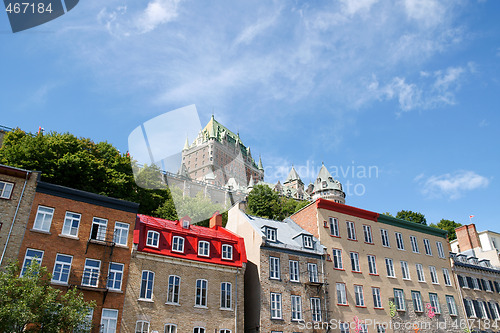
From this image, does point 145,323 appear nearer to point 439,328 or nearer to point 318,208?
point 318,208

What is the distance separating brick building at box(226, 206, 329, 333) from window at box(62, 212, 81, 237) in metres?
15.2

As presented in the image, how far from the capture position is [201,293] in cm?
3178

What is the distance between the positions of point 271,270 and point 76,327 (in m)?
17.0

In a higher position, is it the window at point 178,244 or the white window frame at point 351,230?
the white window frame at point 351,230

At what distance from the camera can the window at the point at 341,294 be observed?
123ft

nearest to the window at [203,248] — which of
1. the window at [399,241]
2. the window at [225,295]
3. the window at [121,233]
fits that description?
the window at [225,295]

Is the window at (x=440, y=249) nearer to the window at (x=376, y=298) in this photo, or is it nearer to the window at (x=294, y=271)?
the window at (x=376, y=298)

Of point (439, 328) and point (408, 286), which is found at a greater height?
point (408, 286)

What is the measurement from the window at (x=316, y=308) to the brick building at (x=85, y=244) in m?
16.5

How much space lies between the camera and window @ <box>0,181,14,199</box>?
27.6 m

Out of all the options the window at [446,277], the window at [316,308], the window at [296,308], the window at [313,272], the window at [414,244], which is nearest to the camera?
the window at [296,308]

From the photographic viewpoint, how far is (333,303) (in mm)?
36781

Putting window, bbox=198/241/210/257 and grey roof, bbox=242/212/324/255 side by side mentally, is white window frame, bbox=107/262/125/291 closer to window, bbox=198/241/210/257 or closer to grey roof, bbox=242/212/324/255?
window, bbox=198/241/210/257

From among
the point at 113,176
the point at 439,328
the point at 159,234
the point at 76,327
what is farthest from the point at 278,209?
the point at 76,327
